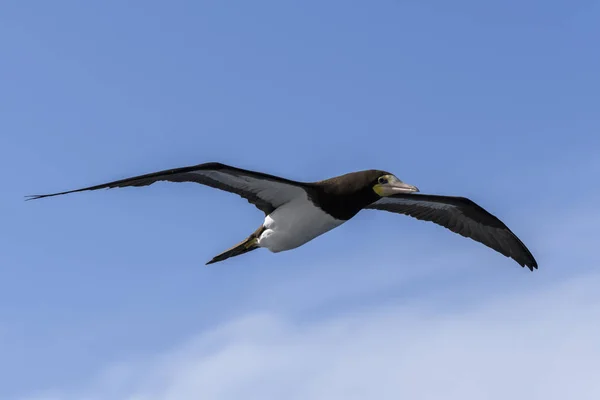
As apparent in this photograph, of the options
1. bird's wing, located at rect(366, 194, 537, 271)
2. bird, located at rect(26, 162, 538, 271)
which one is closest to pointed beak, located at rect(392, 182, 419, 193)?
bird, located at rect(26, 162, 538, 271)

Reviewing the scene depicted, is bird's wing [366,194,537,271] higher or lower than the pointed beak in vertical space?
higher

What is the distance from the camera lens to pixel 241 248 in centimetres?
1570

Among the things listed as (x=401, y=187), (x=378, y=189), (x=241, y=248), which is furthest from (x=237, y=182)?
(x=401, y=187)

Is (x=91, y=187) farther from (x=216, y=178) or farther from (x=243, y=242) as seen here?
(x=243, y=242)

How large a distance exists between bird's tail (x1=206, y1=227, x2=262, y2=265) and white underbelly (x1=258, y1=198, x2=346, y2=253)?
15.4 inches

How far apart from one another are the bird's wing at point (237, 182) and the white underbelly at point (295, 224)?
0.63 ft

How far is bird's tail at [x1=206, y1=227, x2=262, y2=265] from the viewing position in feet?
50.8

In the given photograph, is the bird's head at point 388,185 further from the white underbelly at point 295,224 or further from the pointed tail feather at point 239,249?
the pointed tail feather at point 239,249

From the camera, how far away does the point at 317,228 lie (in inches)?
580

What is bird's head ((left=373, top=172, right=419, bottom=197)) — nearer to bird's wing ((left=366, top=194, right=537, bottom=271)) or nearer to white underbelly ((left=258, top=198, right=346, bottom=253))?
white underbelly ((left=258, top=198, right=346, bottom=253))

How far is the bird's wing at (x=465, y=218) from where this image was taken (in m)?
17.7

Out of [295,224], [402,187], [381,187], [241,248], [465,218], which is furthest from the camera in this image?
[465,218]

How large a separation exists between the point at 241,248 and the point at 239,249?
A: 0.18 feet

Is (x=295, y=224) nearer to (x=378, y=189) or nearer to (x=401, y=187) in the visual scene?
(x=378, y=189)
